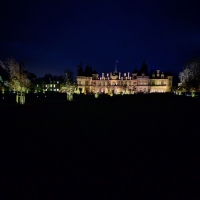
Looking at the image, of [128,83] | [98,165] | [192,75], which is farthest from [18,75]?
[128,83]

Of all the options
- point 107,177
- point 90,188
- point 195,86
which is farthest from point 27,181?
point 195,86

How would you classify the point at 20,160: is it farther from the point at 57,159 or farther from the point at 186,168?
the point at 186,168

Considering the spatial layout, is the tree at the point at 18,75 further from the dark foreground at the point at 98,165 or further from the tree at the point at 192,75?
the tree at the point at 192,75

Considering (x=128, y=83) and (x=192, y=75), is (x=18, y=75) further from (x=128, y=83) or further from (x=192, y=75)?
(x=128, y=83)

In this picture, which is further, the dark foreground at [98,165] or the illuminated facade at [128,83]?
the illuminated facade at [128,83]

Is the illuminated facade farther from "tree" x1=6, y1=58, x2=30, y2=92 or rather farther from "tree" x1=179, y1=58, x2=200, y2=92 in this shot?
"tree" x1=6, y1=58, x2=30, y2=92

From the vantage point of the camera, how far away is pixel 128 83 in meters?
111

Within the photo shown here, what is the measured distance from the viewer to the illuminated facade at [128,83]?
10688 cm

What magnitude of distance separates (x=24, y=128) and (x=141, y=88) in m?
101

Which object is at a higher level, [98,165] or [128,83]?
[128,83]

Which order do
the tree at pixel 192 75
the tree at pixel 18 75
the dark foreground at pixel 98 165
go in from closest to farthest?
the dark foreground at pixel 98 165 → the tree at pixel 18 75 → the tree at pixel 192 75

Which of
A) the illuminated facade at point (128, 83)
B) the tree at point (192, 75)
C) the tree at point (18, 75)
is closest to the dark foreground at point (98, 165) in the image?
the tree at point (18, 75)

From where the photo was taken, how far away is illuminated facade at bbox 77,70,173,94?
107 metres

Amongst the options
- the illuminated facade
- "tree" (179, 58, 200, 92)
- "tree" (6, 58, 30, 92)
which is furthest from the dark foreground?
the illuminated facade
